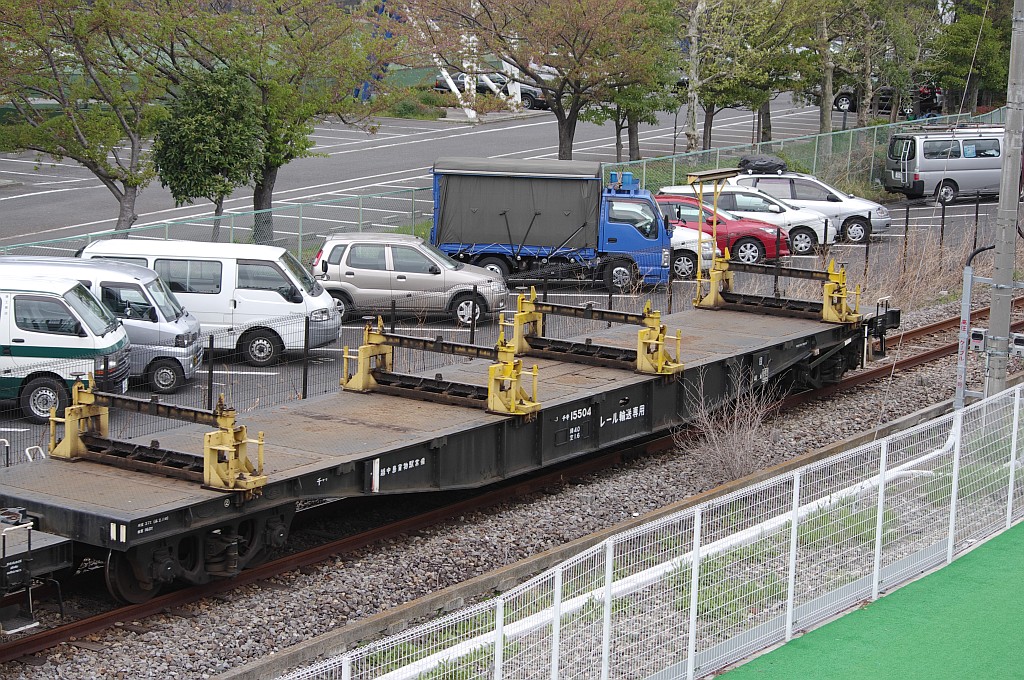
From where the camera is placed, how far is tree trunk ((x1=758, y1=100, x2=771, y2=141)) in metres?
42.6

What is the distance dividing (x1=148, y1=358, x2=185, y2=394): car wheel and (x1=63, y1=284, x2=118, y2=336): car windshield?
87 cm

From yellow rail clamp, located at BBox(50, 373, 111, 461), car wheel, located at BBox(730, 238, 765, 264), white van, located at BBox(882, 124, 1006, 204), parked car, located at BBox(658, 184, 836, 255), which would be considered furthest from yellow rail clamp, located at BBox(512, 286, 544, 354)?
white van, located at BBox(882, 124, 1006, 204)

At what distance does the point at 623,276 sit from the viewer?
24.0 m

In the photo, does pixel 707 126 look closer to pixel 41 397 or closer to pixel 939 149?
pixel 939 149

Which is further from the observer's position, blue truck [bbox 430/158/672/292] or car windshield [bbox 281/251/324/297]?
blue truck [bbox 430/158/672/292]

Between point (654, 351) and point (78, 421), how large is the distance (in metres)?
6.46

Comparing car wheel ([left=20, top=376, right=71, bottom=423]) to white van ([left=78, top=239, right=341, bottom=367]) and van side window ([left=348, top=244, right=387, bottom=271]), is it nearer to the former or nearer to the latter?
white van ([left=78, top=239, right=341, bottom=367])

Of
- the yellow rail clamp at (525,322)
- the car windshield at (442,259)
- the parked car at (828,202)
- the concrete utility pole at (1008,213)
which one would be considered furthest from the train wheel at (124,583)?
the parked car at (828,202)

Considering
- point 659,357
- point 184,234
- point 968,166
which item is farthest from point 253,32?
point 968,166

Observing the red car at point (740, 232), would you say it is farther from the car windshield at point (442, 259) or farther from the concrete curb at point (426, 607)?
the concrete curb at point (426, 607)

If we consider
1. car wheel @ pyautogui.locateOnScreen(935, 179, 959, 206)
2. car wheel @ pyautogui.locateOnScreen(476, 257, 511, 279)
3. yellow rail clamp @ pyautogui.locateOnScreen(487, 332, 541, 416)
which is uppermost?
car wheel @ pyautogui.locateOnScreen(935, 179, 959, 206)

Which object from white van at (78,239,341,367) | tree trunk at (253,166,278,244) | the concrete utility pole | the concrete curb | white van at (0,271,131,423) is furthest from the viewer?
tree trunk at (253,166,278,244)

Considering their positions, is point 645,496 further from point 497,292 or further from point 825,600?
point 497,292

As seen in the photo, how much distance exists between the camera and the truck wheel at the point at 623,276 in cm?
2377
